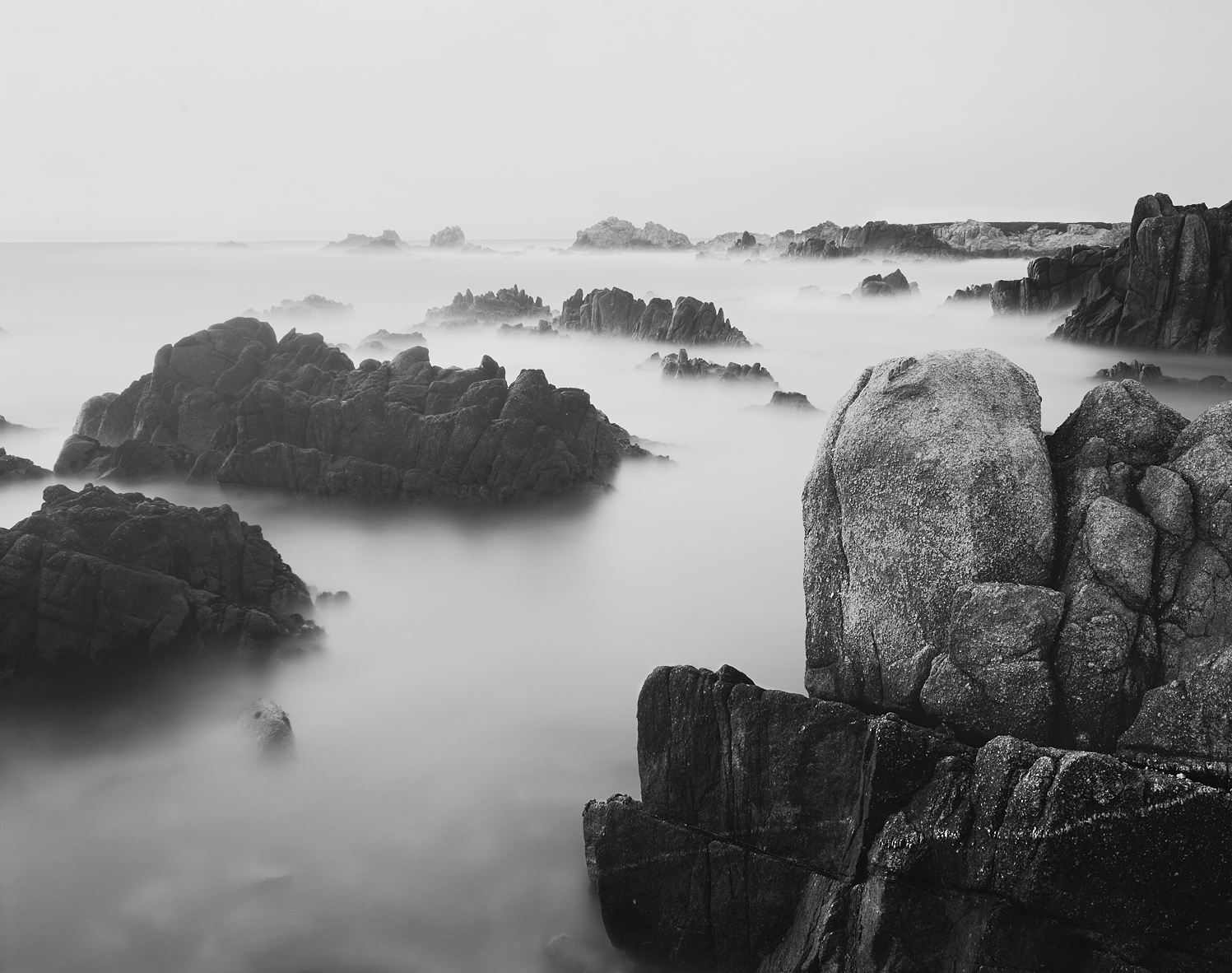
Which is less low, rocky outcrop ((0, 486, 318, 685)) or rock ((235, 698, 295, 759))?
rocky outcrop ((0, 486, 318, 685))

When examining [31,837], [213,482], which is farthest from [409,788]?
[213,482]

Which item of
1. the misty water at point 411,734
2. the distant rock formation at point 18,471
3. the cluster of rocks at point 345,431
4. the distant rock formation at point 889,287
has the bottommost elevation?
the misty water at point 411,734

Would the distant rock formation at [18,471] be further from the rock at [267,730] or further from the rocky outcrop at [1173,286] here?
the rocky outcrop at [1173,286]

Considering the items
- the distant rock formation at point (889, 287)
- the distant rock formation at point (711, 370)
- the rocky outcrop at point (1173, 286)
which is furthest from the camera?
the distant rock formation at point (889, 287)

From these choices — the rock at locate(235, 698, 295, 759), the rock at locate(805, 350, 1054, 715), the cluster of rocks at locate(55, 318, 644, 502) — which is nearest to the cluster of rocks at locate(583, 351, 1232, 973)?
the rock at locate(805, 350, 1054, 715)

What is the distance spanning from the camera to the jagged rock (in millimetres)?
32469

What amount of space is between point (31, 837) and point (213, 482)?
61.7 ft

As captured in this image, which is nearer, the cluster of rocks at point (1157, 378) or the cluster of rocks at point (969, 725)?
the cluster of rocks at point (969, 725)

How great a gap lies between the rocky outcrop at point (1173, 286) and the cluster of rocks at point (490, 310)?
44.6 metres

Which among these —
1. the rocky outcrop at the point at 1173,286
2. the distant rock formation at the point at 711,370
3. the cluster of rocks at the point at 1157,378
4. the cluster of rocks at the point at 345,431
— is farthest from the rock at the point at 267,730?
the rocky outcrop at the point at 1173,286

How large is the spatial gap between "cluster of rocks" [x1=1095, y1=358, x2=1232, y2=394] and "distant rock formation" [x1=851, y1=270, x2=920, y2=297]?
44340mm

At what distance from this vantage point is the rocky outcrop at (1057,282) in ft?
214

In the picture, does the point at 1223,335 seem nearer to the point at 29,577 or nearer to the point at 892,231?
the point at 29,577

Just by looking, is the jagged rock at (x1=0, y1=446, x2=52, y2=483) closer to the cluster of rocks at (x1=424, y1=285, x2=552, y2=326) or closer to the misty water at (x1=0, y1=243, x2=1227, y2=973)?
the misty water at (x1=0, y1=243, x2=1227, y2=973)
